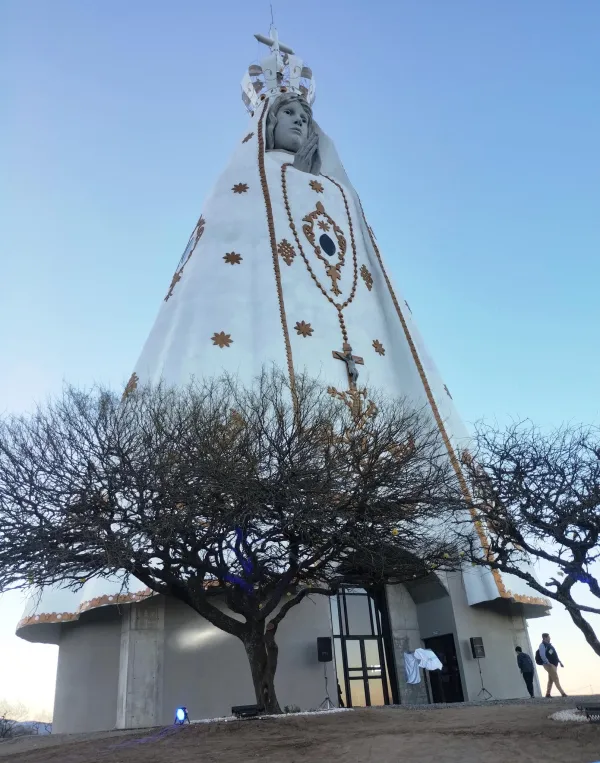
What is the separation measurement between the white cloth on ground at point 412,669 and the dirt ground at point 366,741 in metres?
5.97

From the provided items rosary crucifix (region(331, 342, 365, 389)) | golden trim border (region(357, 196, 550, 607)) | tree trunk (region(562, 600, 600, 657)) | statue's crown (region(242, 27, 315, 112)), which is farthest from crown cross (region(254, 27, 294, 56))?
tree trunk (region(562, 600, 600, 657))

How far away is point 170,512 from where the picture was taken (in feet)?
33.8

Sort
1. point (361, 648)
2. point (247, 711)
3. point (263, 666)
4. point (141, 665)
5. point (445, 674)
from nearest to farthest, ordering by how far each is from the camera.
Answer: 1. point (247, 711)
2. point (263, 666)
3. point (141, 665)
4. point (445, 674)
5. point (361, 648)

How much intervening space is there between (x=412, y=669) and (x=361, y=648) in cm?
144

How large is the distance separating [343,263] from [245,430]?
37.5 feet

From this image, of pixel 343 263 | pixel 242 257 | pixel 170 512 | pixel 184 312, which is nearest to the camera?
pixel 170 512

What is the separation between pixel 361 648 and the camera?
54.1ft

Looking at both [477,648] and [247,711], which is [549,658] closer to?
[477,648]

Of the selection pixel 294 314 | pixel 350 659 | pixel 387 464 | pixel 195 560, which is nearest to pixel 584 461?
pixel 387 464

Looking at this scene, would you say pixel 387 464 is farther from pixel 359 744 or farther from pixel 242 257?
pixel 242 257

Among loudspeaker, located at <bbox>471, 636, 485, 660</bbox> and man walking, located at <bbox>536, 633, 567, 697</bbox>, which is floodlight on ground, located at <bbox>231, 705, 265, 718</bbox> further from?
loudspeaker, located at <bbox>471, 636, 485, 660</bbox>

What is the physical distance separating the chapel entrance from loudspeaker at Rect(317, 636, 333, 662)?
1.09 meters

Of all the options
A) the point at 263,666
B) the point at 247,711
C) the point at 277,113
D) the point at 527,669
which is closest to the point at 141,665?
the point at 263,666

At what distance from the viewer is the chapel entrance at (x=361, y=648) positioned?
15922 mm
